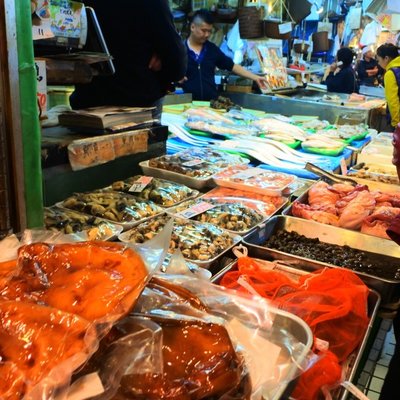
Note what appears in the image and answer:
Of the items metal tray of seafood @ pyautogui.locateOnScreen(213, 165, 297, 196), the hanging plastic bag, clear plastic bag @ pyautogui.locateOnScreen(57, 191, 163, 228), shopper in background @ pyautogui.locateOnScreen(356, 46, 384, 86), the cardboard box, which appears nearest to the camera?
the cardboard box

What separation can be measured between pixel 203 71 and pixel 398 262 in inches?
176

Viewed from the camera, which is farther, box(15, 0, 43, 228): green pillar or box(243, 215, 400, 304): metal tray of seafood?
box(243, 215, 400, 304): metal tray of seafood

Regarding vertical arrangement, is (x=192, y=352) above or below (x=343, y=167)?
above

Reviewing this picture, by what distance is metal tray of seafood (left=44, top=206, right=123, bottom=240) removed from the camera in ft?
6.15

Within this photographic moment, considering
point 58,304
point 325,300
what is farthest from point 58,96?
point 58,304

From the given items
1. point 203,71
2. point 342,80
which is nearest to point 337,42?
point 342,80

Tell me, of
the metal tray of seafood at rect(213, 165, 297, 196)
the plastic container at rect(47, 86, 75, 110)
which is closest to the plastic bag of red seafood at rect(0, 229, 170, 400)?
the metal tray of seafood at rect(213, 165, 297, 196)

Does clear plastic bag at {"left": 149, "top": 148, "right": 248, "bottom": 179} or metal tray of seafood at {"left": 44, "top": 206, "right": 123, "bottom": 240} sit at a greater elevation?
clear plastic bag at {"left": 149, "top": 148, "right": 248, "bottom": 179}

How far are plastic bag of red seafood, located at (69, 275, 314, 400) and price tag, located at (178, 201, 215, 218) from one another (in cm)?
106

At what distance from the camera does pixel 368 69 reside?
11.6m

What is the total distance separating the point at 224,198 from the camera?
252 centimetres

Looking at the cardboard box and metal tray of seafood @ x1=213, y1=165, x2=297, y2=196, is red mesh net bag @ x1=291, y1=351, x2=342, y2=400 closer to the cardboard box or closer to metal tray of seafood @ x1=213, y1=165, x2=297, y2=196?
the cardboard box

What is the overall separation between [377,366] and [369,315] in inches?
43.3

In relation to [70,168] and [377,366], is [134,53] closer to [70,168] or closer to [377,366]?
[70,168]
